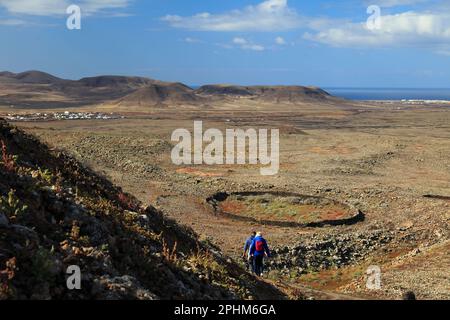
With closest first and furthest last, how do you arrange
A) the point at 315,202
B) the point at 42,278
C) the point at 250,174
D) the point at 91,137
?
the point at 42,278
the point at 315,202
the point at 250,174
the point at 91,137

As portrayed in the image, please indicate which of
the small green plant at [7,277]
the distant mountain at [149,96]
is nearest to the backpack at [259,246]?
the small green plant at [7,277]

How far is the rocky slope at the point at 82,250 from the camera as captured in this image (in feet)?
19.6

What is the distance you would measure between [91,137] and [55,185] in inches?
2020

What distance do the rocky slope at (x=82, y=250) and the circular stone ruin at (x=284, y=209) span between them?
15.7m

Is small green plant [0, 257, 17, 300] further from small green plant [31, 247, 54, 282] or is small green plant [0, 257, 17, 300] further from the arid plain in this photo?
→ the arid plain

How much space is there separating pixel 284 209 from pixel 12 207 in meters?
24.0

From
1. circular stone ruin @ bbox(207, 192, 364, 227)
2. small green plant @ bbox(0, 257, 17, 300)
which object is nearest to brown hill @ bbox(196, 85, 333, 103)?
circular stone ruin @ bbox(207, 192, 364, 227)

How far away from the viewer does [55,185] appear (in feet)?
28.5

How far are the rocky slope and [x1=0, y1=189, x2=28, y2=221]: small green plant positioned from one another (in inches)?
0.5

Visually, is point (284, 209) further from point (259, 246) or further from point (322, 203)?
point (259, 246)

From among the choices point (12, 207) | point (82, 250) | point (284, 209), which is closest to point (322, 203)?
point (284, 209)

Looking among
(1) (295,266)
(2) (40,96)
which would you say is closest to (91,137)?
(1) (295,266)

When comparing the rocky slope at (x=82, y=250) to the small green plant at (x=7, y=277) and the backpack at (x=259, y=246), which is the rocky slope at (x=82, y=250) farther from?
the backpack at (x=259, y=246)
